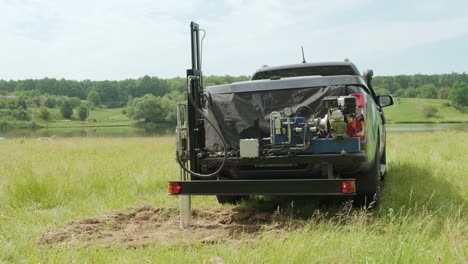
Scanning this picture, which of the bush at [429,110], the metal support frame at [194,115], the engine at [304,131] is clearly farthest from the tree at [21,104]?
the engine at [304,131]

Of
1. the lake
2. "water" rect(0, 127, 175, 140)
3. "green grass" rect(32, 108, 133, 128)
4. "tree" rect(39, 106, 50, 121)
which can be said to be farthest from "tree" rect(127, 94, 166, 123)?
"tree" rect(39, 106, 50, 121)

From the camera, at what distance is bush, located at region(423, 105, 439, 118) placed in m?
86.6

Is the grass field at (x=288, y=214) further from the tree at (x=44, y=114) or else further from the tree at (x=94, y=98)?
the tree at (x=94, y=98)

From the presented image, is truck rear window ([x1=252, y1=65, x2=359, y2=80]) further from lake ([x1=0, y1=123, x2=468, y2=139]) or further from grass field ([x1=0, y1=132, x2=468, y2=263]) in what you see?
lake ([x1=0, y1=123, x2=468, y2=139])

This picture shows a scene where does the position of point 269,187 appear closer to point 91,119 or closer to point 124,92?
point 91,119

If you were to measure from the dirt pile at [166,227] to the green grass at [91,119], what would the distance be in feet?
304

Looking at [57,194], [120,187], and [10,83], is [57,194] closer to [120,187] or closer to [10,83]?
[120,187]

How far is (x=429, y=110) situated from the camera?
88.0 metres

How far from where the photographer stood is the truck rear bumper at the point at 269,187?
4.66m

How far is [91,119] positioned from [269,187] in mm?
106286

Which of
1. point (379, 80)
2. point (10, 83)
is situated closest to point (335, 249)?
point (379, 80)

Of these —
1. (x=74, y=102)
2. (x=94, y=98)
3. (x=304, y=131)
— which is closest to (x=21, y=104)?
(x=74, y=102)

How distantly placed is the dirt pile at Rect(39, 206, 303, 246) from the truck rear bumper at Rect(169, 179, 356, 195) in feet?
1.12

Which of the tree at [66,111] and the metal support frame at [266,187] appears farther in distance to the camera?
the tree at [66,111]
